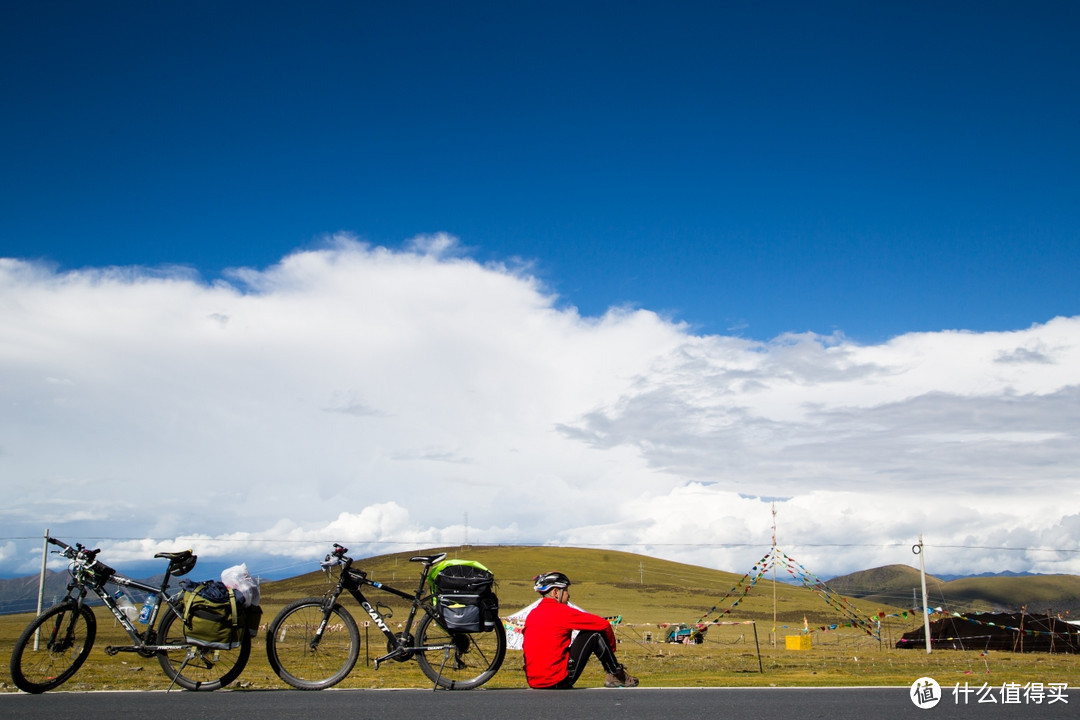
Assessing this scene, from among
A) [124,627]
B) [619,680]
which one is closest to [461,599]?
[619,680]

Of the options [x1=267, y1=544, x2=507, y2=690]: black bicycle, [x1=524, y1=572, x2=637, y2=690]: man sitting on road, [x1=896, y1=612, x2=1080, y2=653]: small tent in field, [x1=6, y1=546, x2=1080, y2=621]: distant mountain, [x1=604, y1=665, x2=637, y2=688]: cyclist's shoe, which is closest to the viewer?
[x1=524, y1=572, x2=637, y2=690]: man sitting on road

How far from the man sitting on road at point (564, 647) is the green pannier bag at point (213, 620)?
128 inches

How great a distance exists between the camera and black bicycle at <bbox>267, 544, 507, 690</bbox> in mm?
9781

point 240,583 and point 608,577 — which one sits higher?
point 240,583

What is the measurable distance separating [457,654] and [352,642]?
126cm

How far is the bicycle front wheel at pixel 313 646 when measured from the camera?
9.75 meters

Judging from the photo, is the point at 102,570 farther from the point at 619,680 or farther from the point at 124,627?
the point at 619,680

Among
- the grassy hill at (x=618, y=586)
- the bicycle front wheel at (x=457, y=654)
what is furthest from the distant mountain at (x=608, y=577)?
the bicycle front wheel at (x=457, y=654)

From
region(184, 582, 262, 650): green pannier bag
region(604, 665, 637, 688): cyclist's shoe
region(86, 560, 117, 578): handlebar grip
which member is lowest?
region(604, 665, 637, 688): cyclist's shoe

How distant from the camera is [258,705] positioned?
7910mm

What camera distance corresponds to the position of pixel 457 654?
9891mm

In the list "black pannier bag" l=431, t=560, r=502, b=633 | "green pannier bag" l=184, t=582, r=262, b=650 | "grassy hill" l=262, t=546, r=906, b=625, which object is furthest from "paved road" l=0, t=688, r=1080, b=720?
"grassy hill" l=262, t=546, r=906, b=625

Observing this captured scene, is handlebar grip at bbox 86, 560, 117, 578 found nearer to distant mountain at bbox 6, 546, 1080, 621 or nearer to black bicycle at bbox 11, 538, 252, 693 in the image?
black bicycle at bbox 11, 538, 252, 693

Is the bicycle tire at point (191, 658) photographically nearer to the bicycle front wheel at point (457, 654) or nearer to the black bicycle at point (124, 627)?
the black bicycle at point (124, 627)
